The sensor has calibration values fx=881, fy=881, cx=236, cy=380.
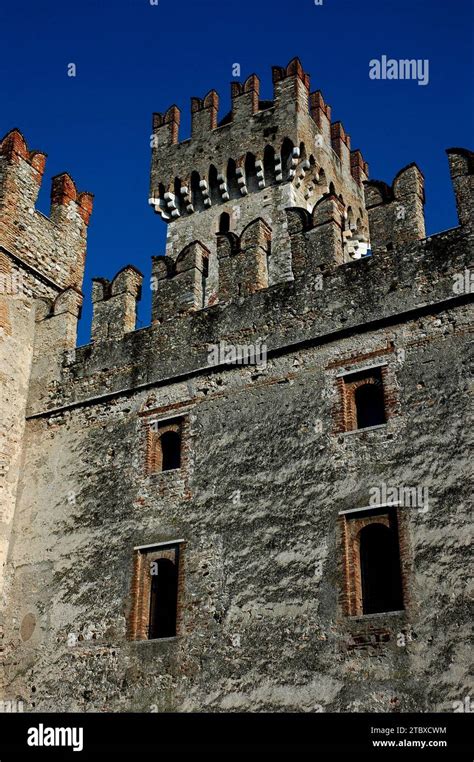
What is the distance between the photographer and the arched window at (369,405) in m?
10.7

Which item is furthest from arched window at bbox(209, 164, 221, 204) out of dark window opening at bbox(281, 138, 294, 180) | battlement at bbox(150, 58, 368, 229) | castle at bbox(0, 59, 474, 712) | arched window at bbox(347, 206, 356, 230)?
castle at bbox(0, 59, 474, 712)

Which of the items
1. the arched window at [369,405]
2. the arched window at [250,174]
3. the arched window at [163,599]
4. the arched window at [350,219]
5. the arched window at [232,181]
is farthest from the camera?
the arched window at [350,219]

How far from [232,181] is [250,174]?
53 centimetres

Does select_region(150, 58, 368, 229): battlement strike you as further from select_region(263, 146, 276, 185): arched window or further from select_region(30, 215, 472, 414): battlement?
select_region(30, 215, 472, 414): battlement

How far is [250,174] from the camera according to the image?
21.7m

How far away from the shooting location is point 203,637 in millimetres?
10578

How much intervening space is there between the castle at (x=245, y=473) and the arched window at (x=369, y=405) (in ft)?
0.09

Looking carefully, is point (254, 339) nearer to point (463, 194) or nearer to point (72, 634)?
point (463, 194)

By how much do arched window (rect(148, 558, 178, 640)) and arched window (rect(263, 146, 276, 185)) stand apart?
1249cm

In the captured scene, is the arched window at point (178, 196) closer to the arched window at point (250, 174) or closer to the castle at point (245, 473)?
the arched window at point (250, 174)

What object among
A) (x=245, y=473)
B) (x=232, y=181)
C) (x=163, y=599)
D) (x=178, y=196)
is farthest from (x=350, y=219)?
(x=163, y=599)

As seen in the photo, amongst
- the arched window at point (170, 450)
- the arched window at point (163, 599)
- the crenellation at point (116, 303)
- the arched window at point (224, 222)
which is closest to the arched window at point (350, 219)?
the arched window at point (224, 222)

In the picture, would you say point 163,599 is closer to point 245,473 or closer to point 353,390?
point 245,473
